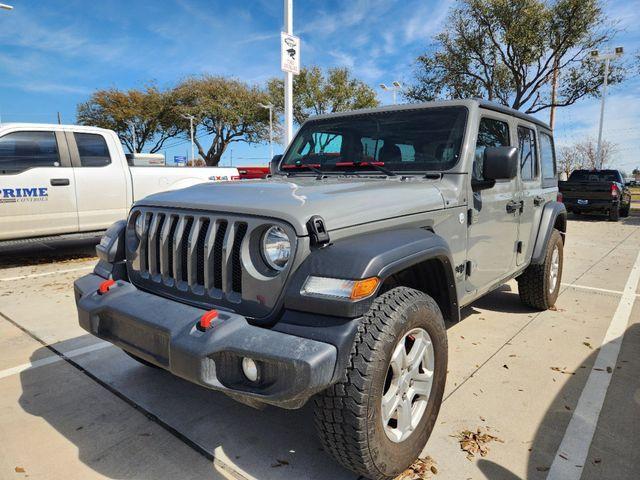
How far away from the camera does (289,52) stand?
877 cm

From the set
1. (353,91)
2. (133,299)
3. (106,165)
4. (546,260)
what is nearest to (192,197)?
(133,299)

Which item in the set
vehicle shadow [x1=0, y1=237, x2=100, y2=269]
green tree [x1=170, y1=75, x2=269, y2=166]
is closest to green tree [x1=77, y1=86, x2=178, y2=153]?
green tree [x1=170, y1=75, x2=269, y2=166]

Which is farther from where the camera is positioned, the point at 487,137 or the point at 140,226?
the point at 487,137

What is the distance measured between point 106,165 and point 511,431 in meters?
6.86

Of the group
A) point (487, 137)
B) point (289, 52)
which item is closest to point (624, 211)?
point (289, 52)

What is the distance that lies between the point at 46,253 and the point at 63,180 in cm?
194

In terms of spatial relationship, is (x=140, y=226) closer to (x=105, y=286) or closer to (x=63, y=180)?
(x=105, y=286)

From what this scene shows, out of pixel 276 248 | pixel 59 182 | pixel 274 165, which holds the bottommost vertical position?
pixel 276 248

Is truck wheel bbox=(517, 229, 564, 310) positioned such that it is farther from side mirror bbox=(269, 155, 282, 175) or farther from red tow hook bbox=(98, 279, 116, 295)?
red tow hook bbox=(98, 279, 116, 295)

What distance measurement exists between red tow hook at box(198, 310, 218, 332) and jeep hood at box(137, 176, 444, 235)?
47 centimetres

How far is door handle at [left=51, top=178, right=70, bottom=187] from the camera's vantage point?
6.53m

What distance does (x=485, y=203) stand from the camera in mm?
3107

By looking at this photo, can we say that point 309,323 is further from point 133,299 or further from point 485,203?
point 485,203

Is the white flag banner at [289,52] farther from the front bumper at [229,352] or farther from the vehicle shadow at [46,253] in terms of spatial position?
the front bumper at [229,352]
